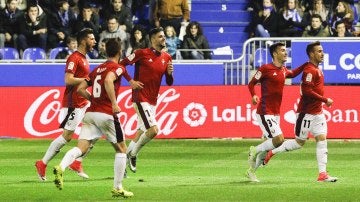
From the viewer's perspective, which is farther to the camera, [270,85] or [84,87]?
[270,85]

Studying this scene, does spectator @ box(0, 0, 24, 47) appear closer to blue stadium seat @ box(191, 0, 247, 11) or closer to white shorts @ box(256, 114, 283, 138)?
blue stadium seat @ box(191, 0, 247, 11)

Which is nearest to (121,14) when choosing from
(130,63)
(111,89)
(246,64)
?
(246,64)

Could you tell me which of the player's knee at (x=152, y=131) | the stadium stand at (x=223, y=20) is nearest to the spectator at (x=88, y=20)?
the stadium stand at (x=223, y=20)

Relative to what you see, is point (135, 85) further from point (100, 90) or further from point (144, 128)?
point (100, 90)

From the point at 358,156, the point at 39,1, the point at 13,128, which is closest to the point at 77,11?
the point at 39,1

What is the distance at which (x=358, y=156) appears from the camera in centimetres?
2275

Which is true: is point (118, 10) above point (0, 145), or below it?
above

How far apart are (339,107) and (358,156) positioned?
12.9 ft

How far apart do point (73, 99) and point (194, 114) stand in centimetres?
826

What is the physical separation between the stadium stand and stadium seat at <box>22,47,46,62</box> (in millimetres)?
4871

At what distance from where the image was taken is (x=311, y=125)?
60.4 ft

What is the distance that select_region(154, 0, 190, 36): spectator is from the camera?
30.0 meters

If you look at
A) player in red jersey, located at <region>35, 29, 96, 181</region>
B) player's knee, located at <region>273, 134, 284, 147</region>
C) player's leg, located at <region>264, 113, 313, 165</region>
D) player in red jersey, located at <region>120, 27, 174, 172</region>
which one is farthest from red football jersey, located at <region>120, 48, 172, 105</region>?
player's knee, located at <region>273, 134, 284, 147</region>

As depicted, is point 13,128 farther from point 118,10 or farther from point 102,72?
point 102,72
